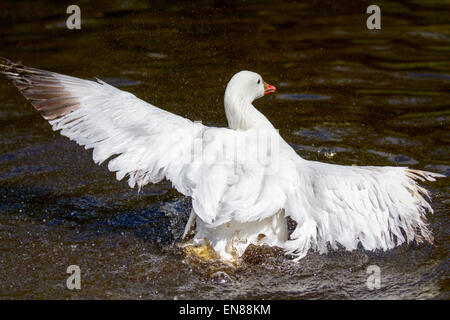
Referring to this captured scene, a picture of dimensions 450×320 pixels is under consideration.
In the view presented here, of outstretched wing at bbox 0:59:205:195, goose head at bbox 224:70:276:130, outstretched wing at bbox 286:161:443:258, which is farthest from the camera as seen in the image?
goose head at bbox 224:70:276:130

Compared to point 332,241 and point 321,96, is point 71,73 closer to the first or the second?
point 321,96

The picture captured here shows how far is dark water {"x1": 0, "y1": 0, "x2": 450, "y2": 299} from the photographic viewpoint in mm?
5492

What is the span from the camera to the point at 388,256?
5.82m

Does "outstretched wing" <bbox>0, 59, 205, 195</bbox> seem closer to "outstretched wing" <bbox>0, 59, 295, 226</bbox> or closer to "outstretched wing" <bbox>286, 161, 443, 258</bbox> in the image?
"outstretched wing" <bbox>0, 59, 295, 226</bbox>

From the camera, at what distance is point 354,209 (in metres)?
5.17

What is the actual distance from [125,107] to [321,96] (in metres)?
3.86

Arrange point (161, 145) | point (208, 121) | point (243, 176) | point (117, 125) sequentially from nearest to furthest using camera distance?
point (243, 176) → point (161, 145) → point (117, 125) → point (208, 121)

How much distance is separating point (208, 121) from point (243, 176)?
3.18 metres

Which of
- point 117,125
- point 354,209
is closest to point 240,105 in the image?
point 117,125

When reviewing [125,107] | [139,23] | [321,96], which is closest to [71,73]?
[139,23]

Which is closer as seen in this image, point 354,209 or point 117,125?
point 354,209

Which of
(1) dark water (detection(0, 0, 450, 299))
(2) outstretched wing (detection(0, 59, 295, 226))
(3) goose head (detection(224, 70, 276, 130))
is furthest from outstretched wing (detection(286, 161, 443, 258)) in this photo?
(3) goose head (detection(224, 70, 276, 130))

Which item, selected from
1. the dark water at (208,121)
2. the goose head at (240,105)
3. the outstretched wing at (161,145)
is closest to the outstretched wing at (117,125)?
the outstretched wing at (161,145)

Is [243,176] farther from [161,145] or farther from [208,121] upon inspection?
[208,121]
